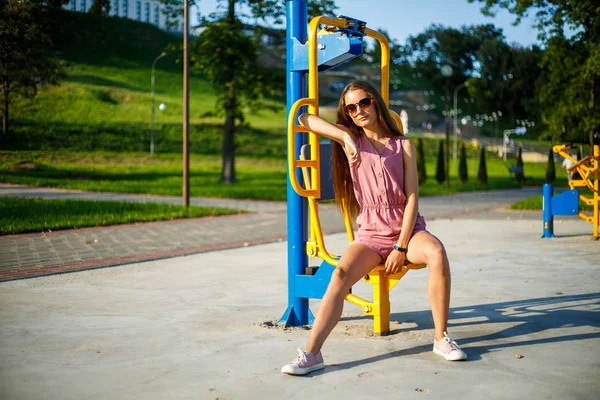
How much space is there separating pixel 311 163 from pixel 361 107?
600 mm

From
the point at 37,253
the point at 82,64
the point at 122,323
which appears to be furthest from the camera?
the point at 82,64

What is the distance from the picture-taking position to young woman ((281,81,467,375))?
14.7 ft

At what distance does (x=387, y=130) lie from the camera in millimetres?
4793

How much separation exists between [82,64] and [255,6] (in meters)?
14.2

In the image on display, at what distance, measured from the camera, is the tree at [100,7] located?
12.1 meters

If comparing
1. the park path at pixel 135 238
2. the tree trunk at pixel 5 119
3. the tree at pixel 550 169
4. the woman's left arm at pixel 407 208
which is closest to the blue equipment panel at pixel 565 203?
the park path at pixel 135 238

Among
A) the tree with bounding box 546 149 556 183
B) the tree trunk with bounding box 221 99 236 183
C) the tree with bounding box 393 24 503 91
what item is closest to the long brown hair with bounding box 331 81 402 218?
the tree trunk with bounding box 221 99 236 183

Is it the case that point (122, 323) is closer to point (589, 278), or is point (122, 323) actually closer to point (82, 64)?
point (589, 278)

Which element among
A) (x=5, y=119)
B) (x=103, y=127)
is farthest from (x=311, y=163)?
(x=103, y=127)

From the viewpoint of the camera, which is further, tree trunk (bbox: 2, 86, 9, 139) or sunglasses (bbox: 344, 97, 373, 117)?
tree trunk (bbox: 2, 86, 9, 139)

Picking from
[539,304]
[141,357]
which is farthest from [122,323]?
[539,304]

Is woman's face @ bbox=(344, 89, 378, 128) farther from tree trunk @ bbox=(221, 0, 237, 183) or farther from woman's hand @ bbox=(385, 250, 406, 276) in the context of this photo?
tree trunk @ bbox=(221, 0, 237, 183)

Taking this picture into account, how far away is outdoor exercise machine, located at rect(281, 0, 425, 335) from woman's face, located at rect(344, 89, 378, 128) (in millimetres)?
242

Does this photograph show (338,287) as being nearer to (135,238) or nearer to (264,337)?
(264,337)
